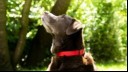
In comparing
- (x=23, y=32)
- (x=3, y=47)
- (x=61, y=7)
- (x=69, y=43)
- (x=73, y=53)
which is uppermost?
(x=61, y=7)

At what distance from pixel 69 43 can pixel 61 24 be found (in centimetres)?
44

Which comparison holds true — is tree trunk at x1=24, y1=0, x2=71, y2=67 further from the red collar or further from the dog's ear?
the red collar

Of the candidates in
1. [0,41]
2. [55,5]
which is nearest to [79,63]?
[0,41]

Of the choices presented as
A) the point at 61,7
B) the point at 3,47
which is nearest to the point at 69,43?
the point at 3,47

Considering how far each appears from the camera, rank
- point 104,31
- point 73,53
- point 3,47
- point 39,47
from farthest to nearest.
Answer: point 104,31
point 39,47
point 3,47
point 73,53

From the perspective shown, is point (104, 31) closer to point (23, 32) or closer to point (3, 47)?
point (23, 32)

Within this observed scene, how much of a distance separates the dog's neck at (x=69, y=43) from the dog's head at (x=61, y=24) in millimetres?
81

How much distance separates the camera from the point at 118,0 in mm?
14172

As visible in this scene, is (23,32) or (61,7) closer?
(23,32)

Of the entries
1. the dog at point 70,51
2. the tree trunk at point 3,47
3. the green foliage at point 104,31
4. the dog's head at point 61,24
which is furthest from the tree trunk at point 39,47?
the dog at point 70,51

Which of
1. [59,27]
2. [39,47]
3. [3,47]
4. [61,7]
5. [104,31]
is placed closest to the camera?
[59,27]

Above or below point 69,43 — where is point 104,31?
below

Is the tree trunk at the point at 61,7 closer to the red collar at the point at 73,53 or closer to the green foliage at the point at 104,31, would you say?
the green foliage at the point at 104,31

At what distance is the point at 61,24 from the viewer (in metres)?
6.87
